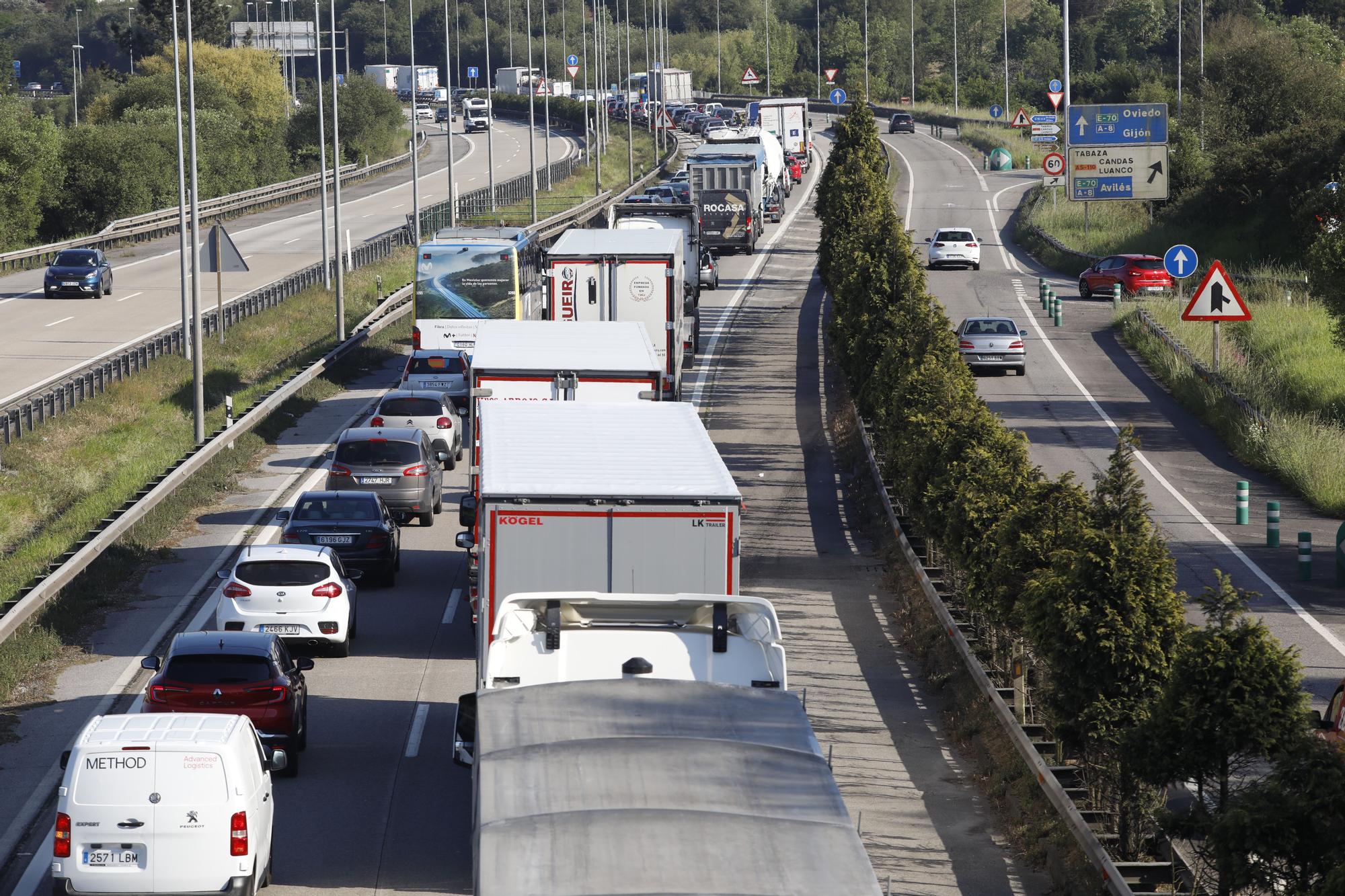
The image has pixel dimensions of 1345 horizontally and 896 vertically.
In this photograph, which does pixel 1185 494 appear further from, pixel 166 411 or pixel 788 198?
pixel 788 198

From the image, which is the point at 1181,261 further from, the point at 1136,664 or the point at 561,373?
the point at 1136,664

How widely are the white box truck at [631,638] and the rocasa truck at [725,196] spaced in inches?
2023

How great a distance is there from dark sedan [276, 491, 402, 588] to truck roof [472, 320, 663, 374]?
256 cm

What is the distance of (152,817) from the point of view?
11.7 metres

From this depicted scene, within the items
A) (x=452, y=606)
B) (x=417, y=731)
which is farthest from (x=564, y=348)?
(x=417, y=731)

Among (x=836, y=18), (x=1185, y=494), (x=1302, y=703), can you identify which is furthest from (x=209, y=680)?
(x=836, y=18)

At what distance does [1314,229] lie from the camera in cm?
5028

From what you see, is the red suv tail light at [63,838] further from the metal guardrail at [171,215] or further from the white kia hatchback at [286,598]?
the metal guardrail at [171,215]

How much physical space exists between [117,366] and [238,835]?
31054mm

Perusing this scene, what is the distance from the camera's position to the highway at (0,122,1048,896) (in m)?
14.0

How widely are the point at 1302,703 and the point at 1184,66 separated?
101 meters

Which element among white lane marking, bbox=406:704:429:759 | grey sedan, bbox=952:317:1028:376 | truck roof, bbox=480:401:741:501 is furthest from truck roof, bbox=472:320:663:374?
grey sedan, bbox=952:317:1028:376

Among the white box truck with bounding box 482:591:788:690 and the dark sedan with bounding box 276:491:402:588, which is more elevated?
the white box truck with bounding box 482:591:788:690

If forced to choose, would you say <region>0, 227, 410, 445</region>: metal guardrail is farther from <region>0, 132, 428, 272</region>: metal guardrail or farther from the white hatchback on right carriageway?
the white hatchback on right carriageway
